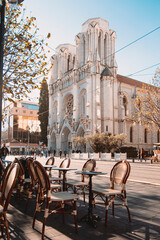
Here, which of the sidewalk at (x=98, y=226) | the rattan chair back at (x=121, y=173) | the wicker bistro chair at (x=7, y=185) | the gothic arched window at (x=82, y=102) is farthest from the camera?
the gothic arched window at (x=82, y=102)

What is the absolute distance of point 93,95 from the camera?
41.5 meters

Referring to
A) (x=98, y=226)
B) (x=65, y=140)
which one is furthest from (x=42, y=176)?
(x=65, y=140)

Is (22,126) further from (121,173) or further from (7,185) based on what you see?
(7,185)

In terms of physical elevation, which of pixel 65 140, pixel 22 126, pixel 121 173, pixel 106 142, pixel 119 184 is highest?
pixel 22 126

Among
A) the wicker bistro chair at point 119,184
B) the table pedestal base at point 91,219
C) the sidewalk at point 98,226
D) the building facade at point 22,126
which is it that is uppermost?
the building facade at point 22,126

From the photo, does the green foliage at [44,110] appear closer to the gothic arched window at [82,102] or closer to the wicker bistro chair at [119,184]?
the gothic arched window at [82,102]

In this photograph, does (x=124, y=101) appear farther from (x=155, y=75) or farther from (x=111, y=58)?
(x=155, y=75)

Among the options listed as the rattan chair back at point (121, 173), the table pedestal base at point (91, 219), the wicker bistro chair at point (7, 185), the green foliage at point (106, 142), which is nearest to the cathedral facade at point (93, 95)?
the green foliage at point (106, 142)

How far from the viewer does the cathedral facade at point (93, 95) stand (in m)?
42.1

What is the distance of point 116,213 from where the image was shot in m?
4.84

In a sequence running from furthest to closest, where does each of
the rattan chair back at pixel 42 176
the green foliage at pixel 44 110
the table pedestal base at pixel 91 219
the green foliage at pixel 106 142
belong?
the green foliage at pixel 44 110 → the green foliage at pixel 106 142 → the table pedestal base at pixel 91 219 → the rattan chair back at pixel 42 176

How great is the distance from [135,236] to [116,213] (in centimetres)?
135

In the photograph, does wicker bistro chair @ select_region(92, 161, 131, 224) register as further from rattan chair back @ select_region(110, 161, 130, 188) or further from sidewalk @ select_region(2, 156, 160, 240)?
sidewalk @ select_region(2, 156, 160, 240)

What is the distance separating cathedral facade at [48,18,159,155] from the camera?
42.1 m
